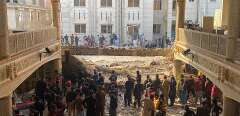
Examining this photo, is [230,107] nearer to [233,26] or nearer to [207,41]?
[233,26]

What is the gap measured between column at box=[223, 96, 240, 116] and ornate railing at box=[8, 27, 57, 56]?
6.64m

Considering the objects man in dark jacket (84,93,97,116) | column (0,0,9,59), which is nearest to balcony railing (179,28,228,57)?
man in dark jacket (84,93,97,116)

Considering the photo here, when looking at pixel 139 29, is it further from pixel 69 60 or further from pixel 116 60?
pixel 69 60

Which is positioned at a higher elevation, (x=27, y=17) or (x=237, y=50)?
(x=27, y=17)

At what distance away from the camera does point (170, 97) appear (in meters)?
15.3

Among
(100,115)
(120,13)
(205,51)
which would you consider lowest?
(100,115)

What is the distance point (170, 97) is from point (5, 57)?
7787 millimetres

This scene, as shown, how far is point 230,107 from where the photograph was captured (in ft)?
34.7

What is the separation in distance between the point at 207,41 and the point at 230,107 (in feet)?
10.4

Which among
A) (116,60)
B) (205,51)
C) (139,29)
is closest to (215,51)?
(205,51)

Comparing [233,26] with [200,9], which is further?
[200,9]

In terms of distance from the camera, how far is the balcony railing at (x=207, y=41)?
36.8ft

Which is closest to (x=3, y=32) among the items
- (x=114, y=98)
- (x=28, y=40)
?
(x=28, y=40)

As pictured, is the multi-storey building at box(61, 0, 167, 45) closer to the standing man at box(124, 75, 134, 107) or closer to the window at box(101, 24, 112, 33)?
the window at box(101, 24, 112, 33)
